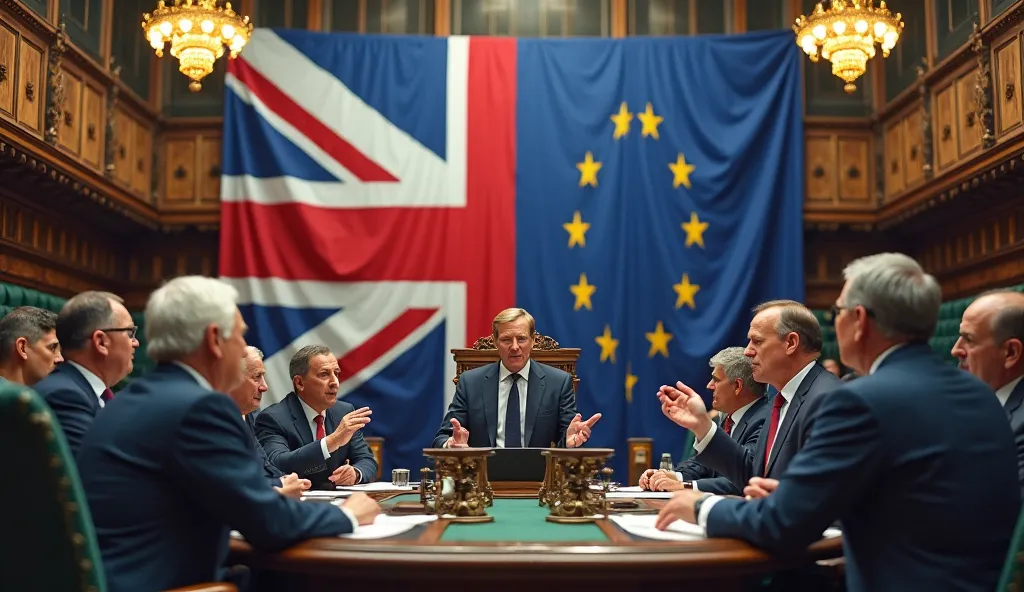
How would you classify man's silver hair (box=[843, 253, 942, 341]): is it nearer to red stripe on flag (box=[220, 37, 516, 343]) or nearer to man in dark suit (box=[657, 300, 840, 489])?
man in dark suit (box=[657, 300, 840, 489])

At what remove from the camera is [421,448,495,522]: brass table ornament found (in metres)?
2.84

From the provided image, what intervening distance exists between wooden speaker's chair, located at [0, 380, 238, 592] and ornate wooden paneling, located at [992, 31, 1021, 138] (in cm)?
672

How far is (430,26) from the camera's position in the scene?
961 cm

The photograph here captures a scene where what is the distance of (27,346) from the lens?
13.6 ft

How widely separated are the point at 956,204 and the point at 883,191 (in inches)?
52.4

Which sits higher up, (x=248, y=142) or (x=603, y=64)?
(x=603, y=64)

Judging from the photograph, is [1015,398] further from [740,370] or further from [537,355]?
[537,355]

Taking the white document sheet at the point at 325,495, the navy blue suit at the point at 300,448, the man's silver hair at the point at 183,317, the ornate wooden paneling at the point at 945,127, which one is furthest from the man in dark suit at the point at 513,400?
the ornate wooden paneling at the point at 945,127

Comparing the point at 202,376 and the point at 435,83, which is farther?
the point at 435,83

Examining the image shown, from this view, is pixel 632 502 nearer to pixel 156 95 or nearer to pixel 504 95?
pixel 504 95

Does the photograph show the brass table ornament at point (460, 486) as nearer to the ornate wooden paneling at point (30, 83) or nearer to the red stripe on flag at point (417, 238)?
the ornate wooden paneling at point (30, 83)

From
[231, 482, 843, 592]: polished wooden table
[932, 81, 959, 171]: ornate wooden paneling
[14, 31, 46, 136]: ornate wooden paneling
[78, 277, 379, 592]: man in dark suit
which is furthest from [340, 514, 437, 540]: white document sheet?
[932, 81, 959, 171]: ornate wooden paneling

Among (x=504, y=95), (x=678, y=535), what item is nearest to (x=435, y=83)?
(x=504, y=95)

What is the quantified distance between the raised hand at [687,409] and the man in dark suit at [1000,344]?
0.87 metres
